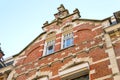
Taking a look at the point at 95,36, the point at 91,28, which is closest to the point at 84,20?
the point at 91,28

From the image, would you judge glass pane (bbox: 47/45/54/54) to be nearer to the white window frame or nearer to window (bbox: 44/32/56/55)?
window (bbox: 44/32/56/55)

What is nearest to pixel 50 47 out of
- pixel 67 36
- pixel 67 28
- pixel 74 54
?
pixel 67 36

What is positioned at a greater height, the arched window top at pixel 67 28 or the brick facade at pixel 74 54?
Result: the arched window top at pixel 67 28

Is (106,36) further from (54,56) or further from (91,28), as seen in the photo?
(54,56)

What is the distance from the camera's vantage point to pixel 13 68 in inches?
618

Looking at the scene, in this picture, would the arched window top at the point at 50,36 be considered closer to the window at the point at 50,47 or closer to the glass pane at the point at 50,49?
the window at the point at 50,47

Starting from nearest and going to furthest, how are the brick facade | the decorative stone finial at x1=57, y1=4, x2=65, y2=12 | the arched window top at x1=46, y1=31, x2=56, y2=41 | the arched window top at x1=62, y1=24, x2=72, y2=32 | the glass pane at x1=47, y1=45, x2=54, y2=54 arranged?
the brick facade → the glass pane at x1=47, y1=45, x2=54, y2=54 → the arched window top at x1=62, y1=24, x2=72, y2=32 → the arched window top at x1=46, y1=31, x2=56, y2=41 → the decorative stone finial at x1=57, y1=4, x2=65, y2=12

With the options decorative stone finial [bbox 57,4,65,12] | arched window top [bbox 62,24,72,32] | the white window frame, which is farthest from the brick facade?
decorative stone finial [bbox 57,4,65,12]

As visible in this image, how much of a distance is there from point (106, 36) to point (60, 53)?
3086mm

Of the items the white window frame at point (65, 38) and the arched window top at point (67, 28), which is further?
the arched window top at point (67, 28)

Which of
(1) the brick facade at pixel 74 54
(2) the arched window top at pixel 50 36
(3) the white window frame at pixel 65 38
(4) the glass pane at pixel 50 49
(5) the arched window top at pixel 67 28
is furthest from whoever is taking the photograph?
(2) the arched window top at pixel 50 36

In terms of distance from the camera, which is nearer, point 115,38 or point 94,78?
point 94,78

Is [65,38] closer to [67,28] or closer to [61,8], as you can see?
[67,28]

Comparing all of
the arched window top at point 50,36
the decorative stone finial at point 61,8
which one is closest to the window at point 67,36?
the arched window top at point 50,36
